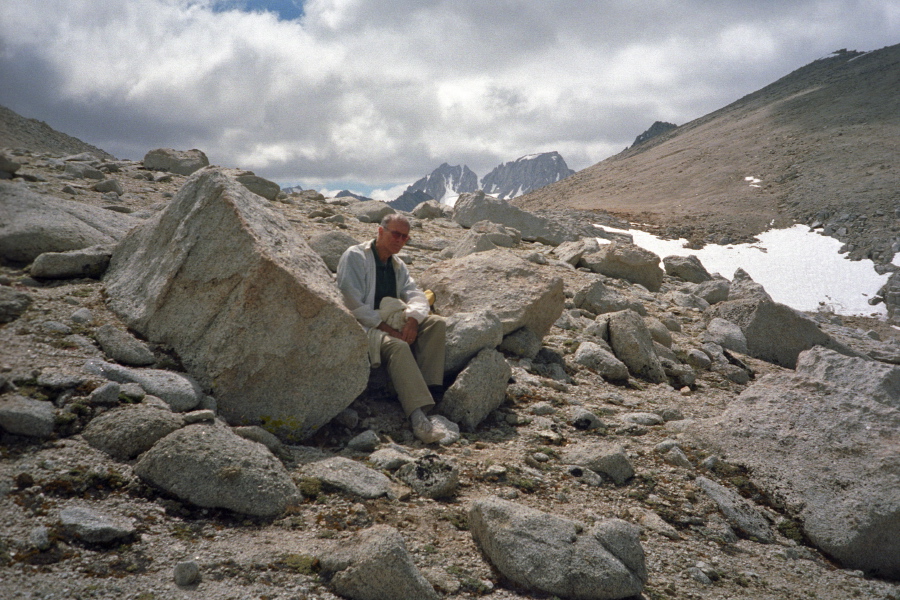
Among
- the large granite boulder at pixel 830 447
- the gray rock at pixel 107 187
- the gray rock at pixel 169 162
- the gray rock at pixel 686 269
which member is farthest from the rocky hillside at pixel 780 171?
the gray rock at pixel 107 187

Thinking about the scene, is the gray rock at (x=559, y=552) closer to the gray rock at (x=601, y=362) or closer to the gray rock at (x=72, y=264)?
the gray rock at (x=601, y=362)

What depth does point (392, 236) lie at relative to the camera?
21.0 ft

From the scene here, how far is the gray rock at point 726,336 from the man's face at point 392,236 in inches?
247

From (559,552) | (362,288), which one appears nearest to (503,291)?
(362,288)

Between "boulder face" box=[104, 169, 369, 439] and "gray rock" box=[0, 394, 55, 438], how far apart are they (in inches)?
48.1

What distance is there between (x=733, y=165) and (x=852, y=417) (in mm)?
55588

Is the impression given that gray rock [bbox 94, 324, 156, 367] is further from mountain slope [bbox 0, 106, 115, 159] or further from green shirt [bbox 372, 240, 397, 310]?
mountain slope [bbox 0, 106, 115, 159]

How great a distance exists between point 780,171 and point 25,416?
55502mm

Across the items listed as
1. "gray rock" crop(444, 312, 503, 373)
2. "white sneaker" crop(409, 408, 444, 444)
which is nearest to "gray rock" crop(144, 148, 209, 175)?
"gray rock" crop(444, 312, 503, 373)

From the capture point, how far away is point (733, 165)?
54.2 m

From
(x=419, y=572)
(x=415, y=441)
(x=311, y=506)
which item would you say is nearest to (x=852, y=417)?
(x=415, y=441)

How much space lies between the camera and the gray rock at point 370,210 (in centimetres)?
1644

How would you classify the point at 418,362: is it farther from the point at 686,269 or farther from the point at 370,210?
the point at 686,269

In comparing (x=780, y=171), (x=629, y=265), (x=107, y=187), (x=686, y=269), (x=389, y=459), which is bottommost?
(x=389, y=459)
